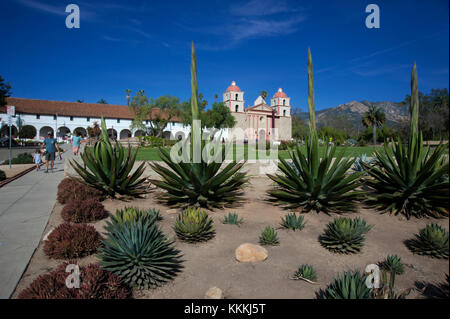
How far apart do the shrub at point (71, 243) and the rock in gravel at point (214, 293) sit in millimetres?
1848

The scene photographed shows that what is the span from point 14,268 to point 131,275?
4.79ft

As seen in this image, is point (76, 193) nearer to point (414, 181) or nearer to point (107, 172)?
point (107, 172)

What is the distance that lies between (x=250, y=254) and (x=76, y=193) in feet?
14.4

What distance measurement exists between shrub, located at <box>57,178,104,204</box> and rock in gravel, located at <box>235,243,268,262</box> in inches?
155

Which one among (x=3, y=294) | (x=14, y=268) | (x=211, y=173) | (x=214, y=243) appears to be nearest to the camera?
(x=3, y=294)

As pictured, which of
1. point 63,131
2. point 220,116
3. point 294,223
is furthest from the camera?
point 220,116

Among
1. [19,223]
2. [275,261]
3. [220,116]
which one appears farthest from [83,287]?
[220,116]

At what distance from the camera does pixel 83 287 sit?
239cm

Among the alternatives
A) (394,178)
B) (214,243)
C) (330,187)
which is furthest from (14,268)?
(394,178)

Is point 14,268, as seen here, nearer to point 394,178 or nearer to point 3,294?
point 3,294

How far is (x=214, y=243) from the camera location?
161 inches

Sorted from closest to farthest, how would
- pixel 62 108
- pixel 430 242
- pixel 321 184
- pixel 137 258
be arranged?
pixel 137 258, pixel 430 242, pixel 321 184, pixel 62 108
